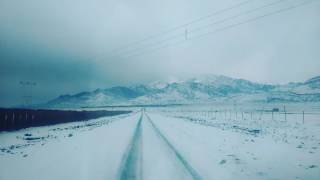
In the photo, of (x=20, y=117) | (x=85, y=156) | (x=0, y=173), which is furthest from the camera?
(x=20, y=117)

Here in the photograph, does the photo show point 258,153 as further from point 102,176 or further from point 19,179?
point 19,179


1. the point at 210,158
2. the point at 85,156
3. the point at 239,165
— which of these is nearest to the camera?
the point at 239,165

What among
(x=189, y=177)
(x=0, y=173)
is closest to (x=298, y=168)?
(x=189, y=177)

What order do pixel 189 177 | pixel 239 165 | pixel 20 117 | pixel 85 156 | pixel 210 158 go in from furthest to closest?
pixel 20 117 < pixel 85 156 < pixel 210 158 < pixel 239 165 < pixel 189 177

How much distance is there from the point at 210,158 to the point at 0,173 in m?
8.54

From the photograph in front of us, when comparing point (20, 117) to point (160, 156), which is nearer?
point (160, 156)

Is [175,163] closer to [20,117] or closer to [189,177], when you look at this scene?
[189,177]

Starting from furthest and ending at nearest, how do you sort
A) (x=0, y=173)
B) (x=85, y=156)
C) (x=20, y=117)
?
(x=20, y=117), (x=85, y=156), (x=0, y=173)

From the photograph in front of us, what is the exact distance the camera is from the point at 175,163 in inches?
506

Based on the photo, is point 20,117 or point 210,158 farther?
point 20,117

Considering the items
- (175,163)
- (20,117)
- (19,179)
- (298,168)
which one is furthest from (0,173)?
(20,117)

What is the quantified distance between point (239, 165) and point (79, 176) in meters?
6.10

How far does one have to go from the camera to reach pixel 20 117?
37.3 metres

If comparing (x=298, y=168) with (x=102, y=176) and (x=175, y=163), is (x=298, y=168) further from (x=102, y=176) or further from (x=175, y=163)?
(x=102, y=176)
